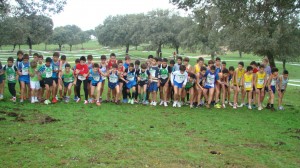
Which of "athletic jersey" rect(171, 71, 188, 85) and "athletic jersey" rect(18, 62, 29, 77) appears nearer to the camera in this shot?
"athletic jersey" rect(18, 62, 29, 77)

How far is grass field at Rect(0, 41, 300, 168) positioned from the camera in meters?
6.09

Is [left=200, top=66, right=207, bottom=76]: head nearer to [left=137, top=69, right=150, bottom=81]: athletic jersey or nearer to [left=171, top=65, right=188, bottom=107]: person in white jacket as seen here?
[left=171, top=65, right=188, bottom=107]: person in white jacket

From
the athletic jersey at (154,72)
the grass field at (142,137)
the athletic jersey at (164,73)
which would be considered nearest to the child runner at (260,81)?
the grass field at (142,137)

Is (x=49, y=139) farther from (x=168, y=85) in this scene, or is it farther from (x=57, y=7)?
(x=57, y=7)

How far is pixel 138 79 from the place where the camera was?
12617 mm

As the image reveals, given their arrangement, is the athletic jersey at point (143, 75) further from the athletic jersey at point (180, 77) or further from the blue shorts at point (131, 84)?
the athletic jersey at point (180, 77)

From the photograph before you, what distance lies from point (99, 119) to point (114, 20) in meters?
59.2

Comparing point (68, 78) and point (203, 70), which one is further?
point (68, 78)

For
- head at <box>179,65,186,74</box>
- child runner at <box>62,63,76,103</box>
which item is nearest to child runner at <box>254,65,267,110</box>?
head at <box>179,65,186,74</box>

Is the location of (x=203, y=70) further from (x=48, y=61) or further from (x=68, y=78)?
(x=48, y=61)

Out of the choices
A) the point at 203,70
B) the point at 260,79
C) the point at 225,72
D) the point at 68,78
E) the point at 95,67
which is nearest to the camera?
the point at 95,67

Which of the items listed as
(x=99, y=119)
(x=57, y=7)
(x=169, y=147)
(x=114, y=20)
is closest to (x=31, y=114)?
(x=99, y=119)

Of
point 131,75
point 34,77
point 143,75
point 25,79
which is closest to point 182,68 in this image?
point 143,75

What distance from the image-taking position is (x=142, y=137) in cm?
768
